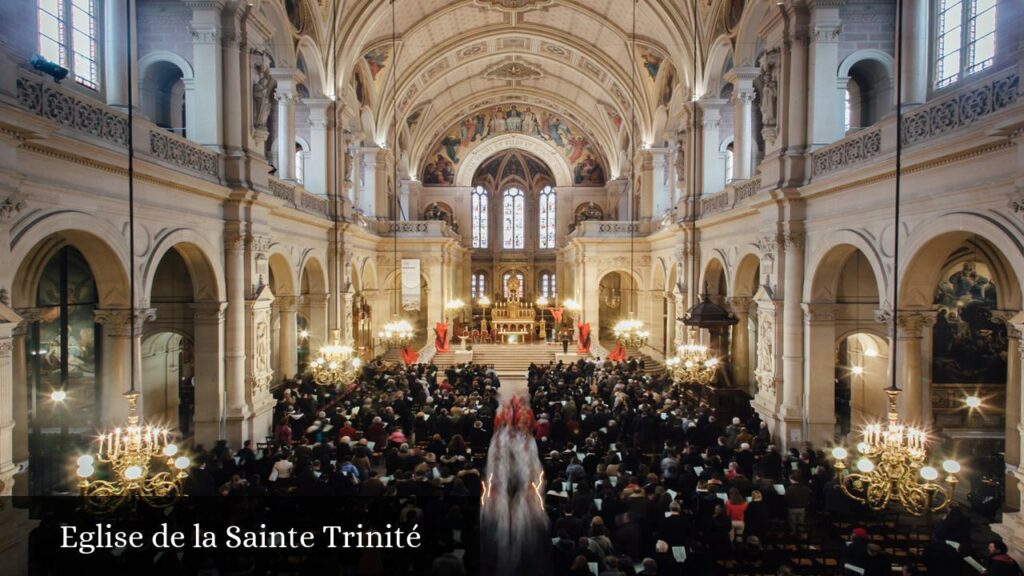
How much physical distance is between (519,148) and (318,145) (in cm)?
2319

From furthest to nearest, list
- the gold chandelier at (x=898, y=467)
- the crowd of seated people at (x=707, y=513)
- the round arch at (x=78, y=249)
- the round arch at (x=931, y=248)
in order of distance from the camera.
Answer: the round arch at (x=931, y=248), the round arch at (x=78, y=249), the gold chandelier at (x=898, y=467), the crowd of seated people at (x=707, y=513)

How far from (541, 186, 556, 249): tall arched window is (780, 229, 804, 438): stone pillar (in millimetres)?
31519

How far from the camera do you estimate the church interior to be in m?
8.01

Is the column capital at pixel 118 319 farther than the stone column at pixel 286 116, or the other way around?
the stone column at pixel 286 116

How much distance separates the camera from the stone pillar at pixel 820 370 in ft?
44.4

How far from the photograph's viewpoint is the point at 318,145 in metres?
21.2

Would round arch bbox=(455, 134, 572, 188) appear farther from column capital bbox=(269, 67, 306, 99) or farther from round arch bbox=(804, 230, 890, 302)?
round arch bbox=(804, 230, 890, 302)

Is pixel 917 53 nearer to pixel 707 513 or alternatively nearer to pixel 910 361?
pixel 910 361

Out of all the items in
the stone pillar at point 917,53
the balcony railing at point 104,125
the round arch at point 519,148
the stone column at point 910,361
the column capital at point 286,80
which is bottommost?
the stone column at point 910,361

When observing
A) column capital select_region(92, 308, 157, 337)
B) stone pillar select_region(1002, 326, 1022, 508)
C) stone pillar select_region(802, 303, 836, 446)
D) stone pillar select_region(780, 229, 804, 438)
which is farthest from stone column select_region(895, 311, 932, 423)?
column capital select_region(92, 308, 157, 337)

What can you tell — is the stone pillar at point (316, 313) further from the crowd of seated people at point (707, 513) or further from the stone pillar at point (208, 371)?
the crowd of seated people at point (707, 513)

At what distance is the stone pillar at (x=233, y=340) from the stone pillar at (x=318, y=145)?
304 inches

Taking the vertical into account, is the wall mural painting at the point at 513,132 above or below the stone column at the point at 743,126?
above

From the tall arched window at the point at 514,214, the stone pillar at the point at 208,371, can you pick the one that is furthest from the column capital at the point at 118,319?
the tall arched window at the point at 514,214
